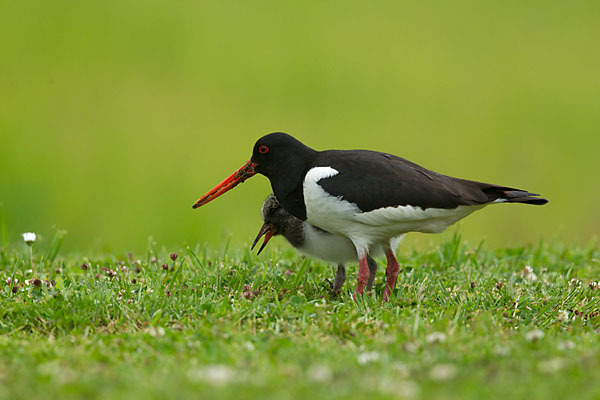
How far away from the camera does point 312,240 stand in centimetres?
693

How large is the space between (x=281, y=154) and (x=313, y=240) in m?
0.84

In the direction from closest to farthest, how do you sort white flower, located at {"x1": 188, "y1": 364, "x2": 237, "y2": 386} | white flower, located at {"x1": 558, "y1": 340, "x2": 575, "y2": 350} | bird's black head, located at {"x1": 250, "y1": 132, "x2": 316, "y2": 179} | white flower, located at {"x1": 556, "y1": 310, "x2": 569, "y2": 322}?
1. white flower, located at {"x1": 188, "y1": 364, "x2": 237, "y2": 386}
2. white flower, located at {"x1": 558, "y1": 340, "x2": 575, "y2": 350}
3. white flower, located at {"x1": 556, "y1": 310, "x2": 569, "y2": 322}
4. bird's black head, located at {"x1": 250, "y1": 132, "x2": 316, "y2": 179}

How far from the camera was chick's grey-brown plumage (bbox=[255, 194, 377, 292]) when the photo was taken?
6793mm

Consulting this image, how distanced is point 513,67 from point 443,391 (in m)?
16.0

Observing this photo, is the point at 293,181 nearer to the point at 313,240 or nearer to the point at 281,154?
the point at 281,154

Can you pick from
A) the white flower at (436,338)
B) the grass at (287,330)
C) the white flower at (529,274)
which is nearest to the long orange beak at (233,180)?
the grass at (287,330)

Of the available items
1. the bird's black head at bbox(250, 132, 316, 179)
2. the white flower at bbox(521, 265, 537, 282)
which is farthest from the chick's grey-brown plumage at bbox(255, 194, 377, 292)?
the white flower at bbox(521, 265, 537, 282)

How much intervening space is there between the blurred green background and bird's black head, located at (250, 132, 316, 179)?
6.45 m

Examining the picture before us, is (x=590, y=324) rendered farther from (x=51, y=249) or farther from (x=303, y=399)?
(x=51, y=249)

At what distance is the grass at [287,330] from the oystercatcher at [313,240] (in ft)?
0.67

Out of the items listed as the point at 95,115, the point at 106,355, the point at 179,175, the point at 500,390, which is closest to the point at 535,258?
the point at 500,390

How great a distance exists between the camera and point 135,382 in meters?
3.79

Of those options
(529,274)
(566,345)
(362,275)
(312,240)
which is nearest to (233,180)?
(312,240)

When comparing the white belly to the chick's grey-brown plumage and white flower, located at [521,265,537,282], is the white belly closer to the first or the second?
the chick's grey-brown plumage
